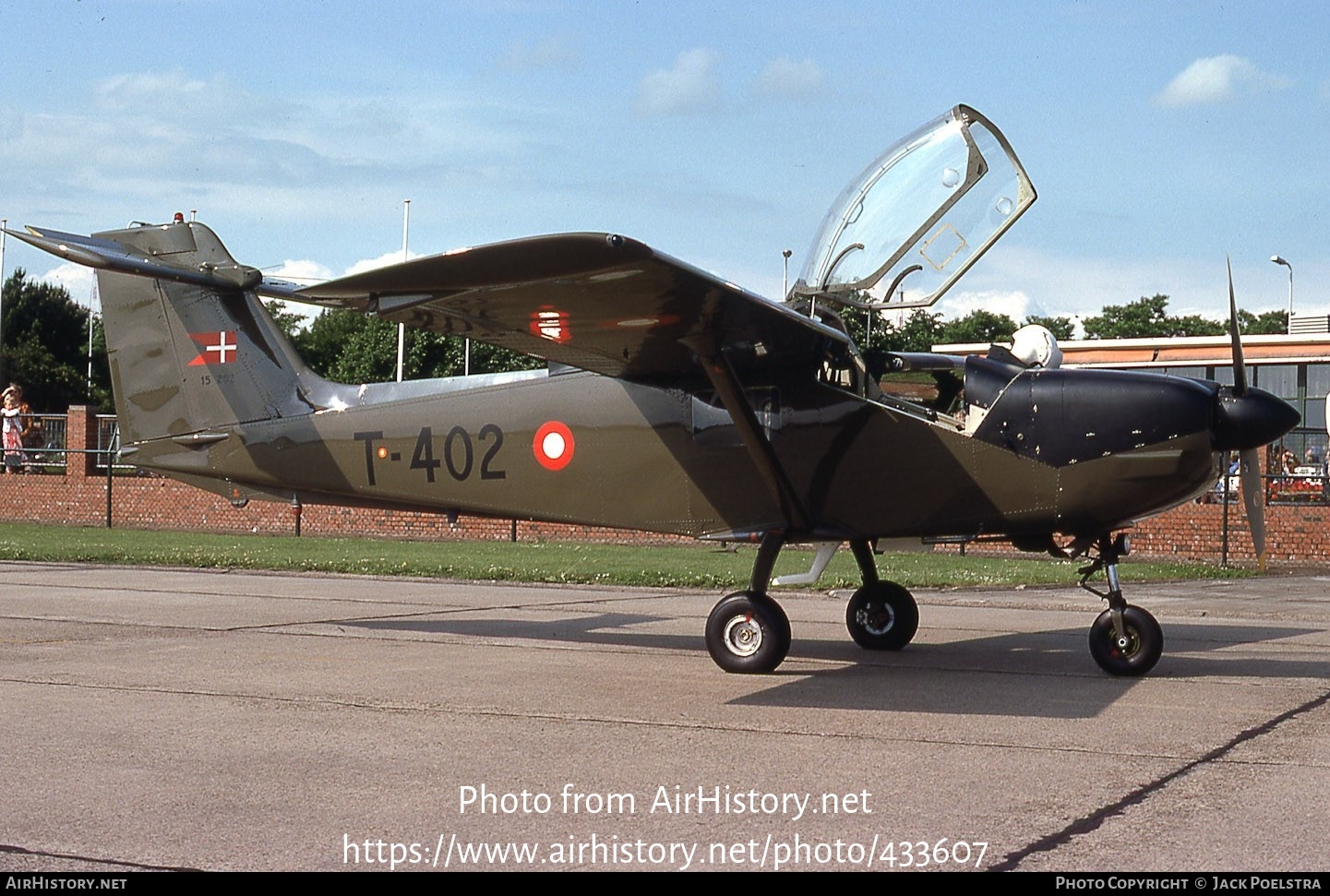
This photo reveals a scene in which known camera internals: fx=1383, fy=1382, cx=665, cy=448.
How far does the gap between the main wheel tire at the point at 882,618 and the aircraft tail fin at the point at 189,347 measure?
14.1 feet

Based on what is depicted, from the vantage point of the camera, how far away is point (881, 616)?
9.96 meters

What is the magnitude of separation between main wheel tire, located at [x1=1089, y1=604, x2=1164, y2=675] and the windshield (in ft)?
8.31

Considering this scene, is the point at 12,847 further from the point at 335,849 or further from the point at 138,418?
the point at 138,418

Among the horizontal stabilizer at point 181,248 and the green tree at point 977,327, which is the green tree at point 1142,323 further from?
the horizontal stabilizer at point 181,248

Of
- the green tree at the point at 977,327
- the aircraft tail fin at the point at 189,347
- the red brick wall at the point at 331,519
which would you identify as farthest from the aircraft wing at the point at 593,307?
the green tree at the point at 977,327

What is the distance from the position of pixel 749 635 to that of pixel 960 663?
168 cm

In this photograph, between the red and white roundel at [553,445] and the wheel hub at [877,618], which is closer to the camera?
the red and white roundel at [553,445]

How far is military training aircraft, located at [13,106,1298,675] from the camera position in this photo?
794cm

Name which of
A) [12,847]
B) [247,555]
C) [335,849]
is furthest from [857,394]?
[247,555]

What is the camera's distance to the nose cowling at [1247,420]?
25.9ft

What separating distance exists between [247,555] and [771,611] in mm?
12228

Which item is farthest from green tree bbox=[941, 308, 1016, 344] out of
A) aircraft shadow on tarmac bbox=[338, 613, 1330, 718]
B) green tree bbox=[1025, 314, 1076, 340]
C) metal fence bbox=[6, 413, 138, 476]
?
aircraft shadow on tarmac bbox=[338, 613, 1330, 718]

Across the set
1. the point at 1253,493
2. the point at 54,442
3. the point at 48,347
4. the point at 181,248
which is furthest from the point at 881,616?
the point at 48,347

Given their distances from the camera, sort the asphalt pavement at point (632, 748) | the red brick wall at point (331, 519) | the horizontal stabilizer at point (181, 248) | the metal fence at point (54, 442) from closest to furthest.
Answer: the asphalt pavement at point (632, 748)
the horizontal stabilizer at point (181, 248)
the red brick wall at point (331, 519)
the metal fence at point (54, 442)
